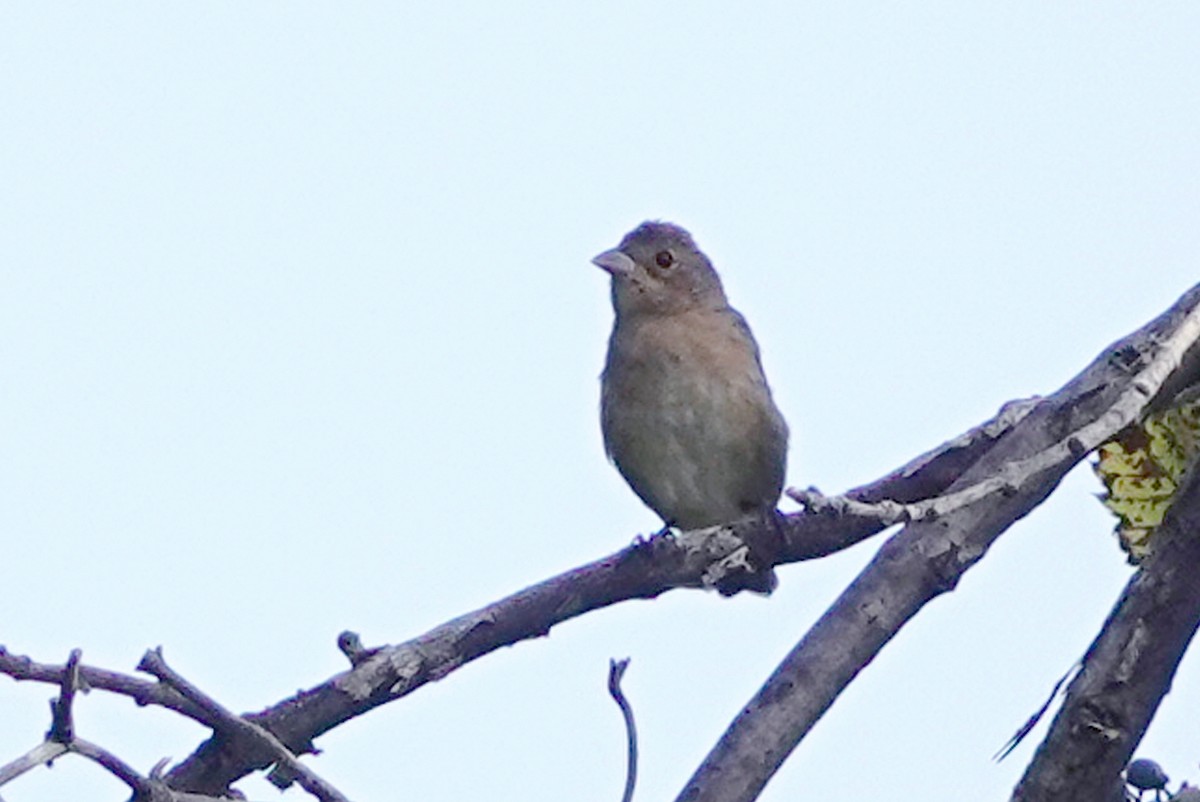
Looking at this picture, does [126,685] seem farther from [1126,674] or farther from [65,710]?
[1126,674]

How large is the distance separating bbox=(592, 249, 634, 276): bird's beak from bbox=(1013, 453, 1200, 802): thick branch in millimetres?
4241

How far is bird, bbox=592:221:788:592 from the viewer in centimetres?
703

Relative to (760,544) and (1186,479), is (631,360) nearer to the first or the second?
(760,544)

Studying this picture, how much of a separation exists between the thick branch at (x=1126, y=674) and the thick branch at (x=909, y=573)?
0.65ft

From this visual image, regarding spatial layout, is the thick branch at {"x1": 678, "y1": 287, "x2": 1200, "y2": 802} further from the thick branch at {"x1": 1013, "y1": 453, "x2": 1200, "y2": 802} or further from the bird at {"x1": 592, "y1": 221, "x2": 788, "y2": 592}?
the bird at {"x1": 592, "y1": 221, "x2": 788, "y2": 592}

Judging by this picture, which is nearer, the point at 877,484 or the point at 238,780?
the point at 238,780

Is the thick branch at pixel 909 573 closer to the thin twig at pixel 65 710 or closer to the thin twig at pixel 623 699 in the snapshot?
the thin twig at pixel 623 699

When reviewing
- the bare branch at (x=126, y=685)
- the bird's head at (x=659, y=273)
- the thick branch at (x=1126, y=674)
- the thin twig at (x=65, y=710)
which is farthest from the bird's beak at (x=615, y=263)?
the thin twig at (x=65, y=710)

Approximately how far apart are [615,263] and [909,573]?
3.70 meters

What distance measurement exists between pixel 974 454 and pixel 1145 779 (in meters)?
1.09

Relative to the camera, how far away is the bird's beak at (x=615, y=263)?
24.6 feet

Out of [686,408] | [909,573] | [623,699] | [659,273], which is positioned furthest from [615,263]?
[623,699]

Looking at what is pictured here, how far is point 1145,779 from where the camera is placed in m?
3.31

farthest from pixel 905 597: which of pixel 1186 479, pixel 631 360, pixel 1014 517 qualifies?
pixel 631 360
